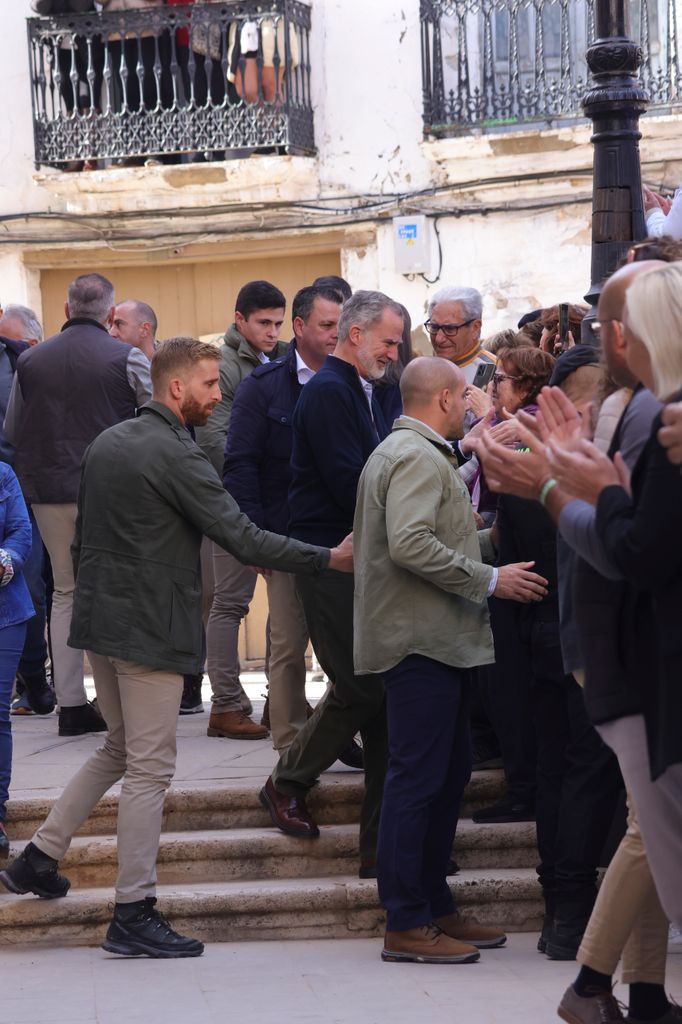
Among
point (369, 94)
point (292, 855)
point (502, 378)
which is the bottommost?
point (292, 855)

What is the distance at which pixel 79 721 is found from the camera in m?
7.66

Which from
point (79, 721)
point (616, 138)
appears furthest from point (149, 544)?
point (79, 721)

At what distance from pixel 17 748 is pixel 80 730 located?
1.08 feet

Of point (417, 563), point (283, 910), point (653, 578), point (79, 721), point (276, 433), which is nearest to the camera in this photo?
point (653, 578)

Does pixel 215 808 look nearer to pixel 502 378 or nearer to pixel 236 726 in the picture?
pixel 236 726

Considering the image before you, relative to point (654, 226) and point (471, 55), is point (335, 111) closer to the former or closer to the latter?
point (471, 55)

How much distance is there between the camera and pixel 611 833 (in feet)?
18.9

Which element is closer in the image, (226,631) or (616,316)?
(616,316)

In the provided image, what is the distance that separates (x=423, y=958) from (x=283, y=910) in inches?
28.0

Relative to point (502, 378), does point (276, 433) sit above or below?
below

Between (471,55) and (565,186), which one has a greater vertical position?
(471,55)

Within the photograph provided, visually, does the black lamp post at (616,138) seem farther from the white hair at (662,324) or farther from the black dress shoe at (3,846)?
the black dress shoe at (3,846)

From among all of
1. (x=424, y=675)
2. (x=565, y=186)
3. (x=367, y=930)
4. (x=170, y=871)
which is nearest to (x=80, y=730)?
(x=170, y=871)

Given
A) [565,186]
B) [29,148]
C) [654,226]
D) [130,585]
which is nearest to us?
[130,585]
